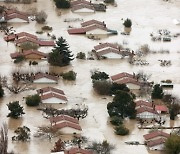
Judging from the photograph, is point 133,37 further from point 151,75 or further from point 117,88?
point 117,88

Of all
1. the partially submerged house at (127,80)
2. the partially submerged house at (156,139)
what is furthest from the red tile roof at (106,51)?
the partially submerged house at (156,139)

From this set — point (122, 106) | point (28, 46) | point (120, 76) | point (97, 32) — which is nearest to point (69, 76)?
point (120, 76)

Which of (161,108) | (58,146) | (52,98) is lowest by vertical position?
(58,146)

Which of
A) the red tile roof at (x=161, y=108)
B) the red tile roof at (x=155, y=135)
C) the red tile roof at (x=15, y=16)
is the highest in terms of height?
the red tile roof at (x=15, y=16)

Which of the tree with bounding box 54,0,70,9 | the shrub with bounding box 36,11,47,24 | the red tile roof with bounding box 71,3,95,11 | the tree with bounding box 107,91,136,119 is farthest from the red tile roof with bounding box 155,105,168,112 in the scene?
the tree with bounding box 54,0,70,9

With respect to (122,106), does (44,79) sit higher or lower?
higher

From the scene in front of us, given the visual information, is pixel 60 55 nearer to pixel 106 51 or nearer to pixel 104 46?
pixel 106 51

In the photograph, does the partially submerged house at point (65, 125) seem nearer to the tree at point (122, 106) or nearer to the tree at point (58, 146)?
the tree at point (58, 146)
